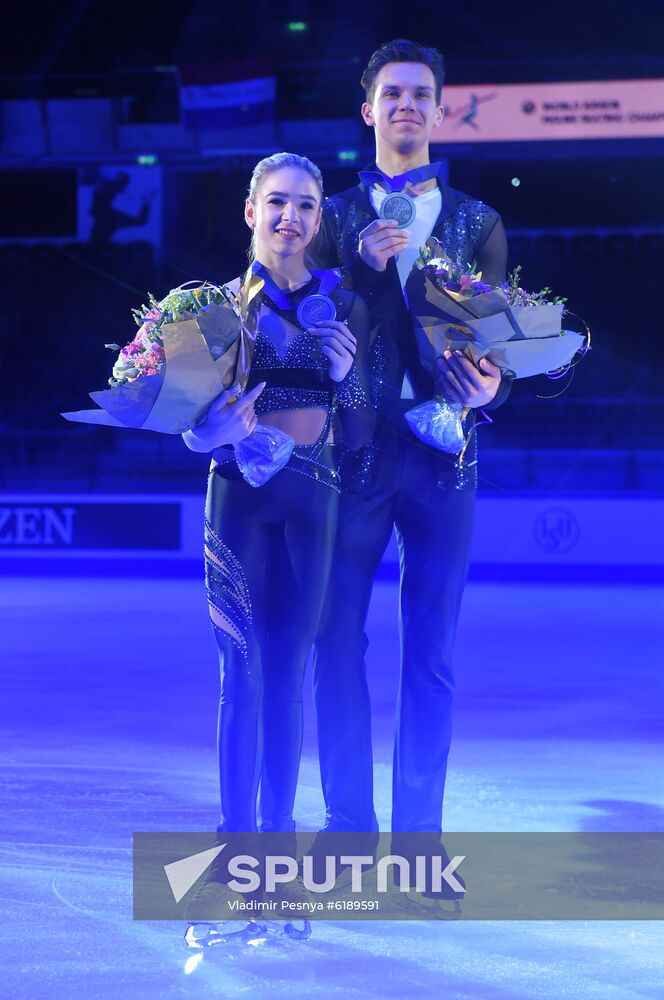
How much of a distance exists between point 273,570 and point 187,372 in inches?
20.8

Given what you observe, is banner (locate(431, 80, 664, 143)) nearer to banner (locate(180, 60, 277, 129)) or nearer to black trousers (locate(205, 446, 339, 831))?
banner (locate(180, 60, 277, 129))

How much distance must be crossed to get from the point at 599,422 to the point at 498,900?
12.1 metres

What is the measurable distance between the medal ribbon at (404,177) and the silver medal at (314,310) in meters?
0.40

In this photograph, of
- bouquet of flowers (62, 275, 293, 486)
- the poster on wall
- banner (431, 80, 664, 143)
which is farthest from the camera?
the poster on wall

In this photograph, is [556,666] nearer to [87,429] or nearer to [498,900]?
[498,900]

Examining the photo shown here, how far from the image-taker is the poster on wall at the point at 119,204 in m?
16.8

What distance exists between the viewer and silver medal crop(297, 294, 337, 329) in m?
2.82

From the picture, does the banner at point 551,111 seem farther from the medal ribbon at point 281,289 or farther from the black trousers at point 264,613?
the black trousers at point 264,613

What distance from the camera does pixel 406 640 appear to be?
3111 millimetres

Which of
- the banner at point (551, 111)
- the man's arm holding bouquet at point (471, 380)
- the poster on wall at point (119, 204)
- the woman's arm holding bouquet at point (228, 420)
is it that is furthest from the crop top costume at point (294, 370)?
the poster on wall at point (119, 204)

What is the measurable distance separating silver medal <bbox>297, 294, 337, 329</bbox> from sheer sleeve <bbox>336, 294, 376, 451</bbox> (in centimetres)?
9

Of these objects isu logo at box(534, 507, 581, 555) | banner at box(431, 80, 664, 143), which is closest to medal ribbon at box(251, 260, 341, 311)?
isu logo at box(534, 507, 581, 555)

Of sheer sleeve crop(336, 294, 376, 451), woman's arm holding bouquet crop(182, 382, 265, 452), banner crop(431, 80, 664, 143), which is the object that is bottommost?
woman's arm holding bouquet crop(182, 382, 265, 452)

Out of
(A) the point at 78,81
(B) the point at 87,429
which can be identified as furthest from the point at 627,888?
(A) the point at 78,81
